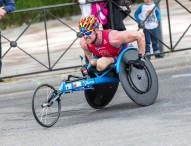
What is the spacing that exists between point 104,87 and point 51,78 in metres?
3.08

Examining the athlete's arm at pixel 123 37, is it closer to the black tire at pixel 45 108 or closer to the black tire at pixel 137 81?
the black tire at pixel 137 81

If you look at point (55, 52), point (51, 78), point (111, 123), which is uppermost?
point (111, 123)

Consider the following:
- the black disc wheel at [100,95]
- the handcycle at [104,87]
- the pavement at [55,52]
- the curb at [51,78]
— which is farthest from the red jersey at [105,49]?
the curb at [51,78]

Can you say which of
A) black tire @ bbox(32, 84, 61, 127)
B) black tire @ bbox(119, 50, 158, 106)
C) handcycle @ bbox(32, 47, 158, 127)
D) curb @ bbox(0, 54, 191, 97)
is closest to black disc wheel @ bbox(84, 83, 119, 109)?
handcycle @ bbox(32, 47, 158, 127)

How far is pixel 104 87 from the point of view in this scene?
11250 millimetres

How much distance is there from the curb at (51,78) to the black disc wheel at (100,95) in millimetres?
2752

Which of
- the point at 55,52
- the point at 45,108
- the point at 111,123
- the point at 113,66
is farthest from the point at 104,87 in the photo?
the point at 55,52

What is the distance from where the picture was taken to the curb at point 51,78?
1399cm

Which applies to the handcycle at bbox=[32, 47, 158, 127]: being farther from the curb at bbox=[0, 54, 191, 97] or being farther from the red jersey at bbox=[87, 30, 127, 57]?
the curb at bbox=[0, 54, 191, 97]

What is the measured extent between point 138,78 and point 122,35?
0.57m

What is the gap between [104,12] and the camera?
1432cm

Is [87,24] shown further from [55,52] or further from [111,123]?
[55,52]

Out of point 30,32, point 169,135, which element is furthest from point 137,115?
point 30,32

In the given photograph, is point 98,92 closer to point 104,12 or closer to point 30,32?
point 104,12
